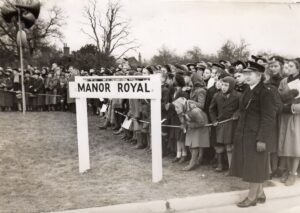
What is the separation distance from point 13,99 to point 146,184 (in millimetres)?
7185

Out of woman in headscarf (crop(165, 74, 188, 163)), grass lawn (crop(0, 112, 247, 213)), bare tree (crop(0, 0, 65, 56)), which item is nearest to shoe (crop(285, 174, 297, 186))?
grass lawn (crop(0, 112, 247, 213))

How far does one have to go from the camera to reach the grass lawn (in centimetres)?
452

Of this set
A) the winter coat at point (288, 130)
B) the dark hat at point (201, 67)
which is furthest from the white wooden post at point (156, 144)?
the dark hat at point (201, 67)

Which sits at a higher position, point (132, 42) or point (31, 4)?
point (31, 4)

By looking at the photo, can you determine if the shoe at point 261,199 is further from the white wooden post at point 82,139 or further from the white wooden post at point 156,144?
the white wooden post at point 82,139

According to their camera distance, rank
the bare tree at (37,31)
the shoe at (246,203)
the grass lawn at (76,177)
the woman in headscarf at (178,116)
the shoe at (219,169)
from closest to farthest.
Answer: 1. the shoe at (246,203)
2. the grass lawn at (76,177)
3. the shoe at (219,169)
4. the woman in headscarf at (178,116)
5. the bare tree at (37,31)

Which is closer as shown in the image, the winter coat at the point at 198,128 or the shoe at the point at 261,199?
the shoe at the point at 261,199

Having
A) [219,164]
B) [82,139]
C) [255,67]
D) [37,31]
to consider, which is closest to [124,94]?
[82,139]

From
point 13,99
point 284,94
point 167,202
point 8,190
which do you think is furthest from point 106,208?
point 13,99

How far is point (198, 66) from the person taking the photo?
22.0ft

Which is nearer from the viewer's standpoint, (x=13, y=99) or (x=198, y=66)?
(x=198, y=66)

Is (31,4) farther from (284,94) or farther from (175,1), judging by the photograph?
(284,94)

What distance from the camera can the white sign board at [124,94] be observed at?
16.3ft

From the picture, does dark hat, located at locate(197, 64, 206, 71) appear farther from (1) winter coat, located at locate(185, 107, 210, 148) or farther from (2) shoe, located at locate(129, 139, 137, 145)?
(2) shoe, located at locate(129, 139, 137, 145)
